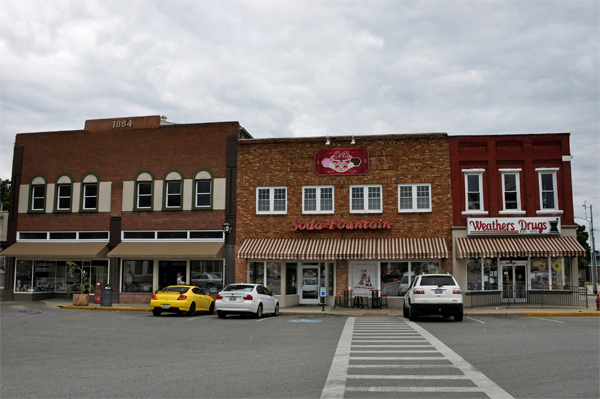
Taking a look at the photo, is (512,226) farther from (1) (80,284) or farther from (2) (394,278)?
(1) (80,284)

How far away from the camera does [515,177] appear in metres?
28.3

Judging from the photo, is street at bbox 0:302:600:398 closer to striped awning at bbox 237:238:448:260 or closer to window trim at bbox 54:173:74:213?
striped awning at bbox 237:238:448:260

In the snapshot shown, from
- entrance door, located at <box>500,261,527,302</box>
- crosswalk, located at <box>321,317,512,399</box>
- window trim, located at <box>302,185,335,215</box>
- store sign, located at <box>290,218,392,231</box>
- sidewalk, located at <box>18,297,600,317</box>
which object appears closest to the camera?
crosswalk, located at <box>321,317,512,399</box>

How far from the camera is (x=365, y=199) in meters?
28.9

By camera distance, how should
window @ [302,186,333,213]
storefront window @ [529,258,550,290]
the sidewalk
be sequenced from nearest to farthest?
the sidewalk → storefront window @ [529,258,550,290] → window @ [302,186,333,213]

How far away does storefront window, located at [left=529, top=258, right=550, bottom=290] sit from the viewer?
27.6 m

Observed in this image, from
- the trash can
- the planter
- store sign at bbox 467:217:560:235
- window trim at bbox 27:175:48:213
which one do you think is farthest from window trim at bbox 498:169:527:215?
window trim at bbox 27:175:48:213

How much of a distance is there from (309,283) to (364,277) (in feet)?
9.83

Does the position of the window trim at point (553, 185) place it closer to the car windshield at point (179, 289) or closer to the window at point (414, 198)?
the window at point (414, 198)

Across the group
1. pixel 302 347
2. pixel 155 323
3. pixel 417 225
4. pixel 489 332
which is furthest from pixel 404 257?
pixel 302 347

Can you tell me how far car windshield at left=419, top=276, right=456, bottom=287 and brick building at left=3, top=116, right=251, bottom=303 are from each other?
12.2m

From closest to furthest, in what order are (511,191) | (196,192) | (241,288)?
(241,288)
(511,191)
(196,192)

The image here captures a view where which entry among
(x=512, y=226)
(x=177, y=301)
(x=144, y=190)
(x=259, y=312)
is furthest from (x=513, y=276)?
(x=144, y=190)

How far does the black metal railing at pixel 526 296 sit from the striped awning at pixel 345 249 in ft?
9.61
